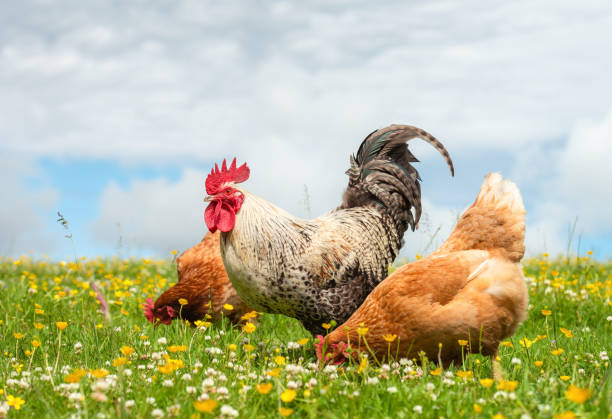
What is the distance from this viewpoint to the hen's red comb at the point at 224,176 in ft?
22.4

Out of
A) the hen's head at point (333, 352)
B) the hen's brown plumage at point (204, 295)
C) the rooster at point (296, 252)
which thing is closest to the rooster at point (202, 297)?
the hen's brown plumage at point (204, 295)

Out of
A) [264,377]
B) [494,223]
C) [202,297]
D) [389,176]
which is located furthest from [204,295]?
[494,223]

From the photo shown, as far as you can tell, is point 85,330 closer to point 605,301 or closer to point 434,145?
point 434,145

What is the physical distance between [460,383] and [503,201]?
8.73 feet

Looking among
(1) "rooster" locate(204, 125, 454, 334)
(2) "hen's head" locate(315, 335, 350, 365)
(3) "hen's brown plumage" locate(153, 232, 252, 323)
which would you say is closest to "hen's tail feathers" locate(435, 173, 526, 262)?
(1) "rooster" locate(204, 125, 454, 334)

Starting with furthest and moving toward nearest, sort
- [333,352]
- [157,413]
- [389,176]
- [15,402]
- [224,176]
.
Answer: [389,176] → [224,176] → [333,352] → [15,402] → [157,413]

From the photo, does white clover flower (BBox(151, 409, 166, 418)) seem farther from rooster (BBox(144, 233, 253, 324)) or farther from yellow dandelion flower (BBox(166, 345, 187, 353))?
rooster (BBox(144, 233, 253, 324))

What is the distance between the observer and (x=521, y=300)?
5.60 m

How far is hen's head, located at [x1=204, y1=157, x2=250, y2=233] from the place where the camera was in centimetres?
665

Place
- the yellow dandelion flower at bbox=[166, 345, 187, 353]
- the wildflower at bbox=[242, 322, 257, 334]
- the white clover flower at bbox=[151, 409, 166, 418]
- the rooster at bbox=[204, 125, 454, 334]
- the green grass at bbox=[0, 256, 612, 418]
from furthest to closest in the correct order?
1. the rooster at bbox=[204, 125, 454, 334]
2. the wildflower at bbox=[242, 322, 257, 334]
3. the yellow dandelion flower at bbox=[166, 345, 187, 353]
4. the green grass at bbox=[0, 256, 612, 418]
5. the white clover flower at bbox=[151, 409, 166, 418]

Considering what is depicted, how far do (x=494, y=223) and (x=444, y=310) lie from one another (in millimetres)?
1434

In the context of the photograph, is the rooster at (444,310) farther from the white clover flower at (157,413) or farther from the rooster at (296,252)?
the white clover flower at (157,413)

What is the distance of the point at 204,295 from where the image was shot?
7.97m

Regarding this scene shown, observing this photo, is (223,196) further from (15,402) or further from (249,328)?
(15,402)
